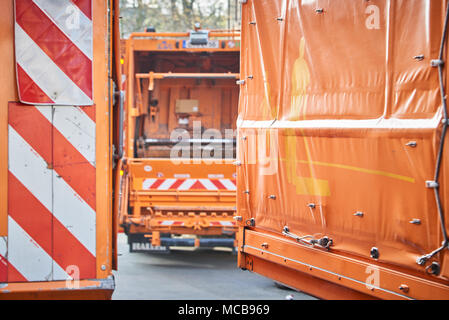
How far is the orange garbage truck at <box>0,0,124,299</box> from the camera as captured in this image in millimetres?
3160

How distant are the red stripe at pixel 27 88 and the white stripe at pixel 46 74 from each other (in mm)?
18

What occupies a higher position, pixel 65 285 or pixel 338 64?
pixel 338 64

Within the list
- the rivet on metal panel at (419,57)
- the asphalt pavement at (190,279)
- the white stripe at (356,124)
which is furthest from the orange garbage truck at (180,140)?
the rivet on metal panel at (419,57)

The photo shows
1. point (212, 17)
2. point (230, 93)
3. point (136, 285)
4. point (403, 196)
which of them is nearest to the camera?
point (403, 196)

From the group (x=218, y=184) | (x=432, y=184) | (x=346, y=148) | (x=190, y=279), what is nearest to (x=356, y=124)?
(x=346, y=148)

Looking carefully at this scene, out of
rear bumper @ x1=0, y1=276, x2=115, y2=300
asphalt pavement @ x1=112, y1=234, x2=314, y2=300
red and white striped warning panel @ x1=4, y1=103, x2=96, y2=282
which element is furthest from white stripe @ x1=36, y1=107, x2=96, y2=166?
asphalt pavement @ x1=112, y1=234, x2=314, y2=300

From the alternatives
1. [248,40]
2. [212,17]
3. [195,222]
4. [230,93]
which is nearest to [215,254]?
[195,222]

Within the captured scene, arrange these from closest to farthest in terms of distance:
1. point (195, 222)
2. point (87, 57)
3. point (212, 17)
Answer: point (87, 57)
point (195, 222)
point (212, 17)

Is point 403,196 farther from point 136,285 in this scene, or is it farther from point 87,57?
point 136,285

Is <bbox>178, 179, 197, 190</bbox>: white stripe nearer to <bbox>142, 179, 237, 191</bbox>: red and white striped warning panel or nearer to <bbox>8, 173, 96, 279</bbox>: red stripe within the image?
<bbox>142, 179, 237, 191</bbox>: red and white striped warning panel

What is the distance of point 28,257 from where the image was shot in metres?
3.19

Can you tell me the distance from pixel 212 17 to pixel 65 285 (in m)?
23.5

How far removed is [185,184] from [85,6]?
554 cm

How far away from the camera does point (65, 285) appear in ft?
10.5
